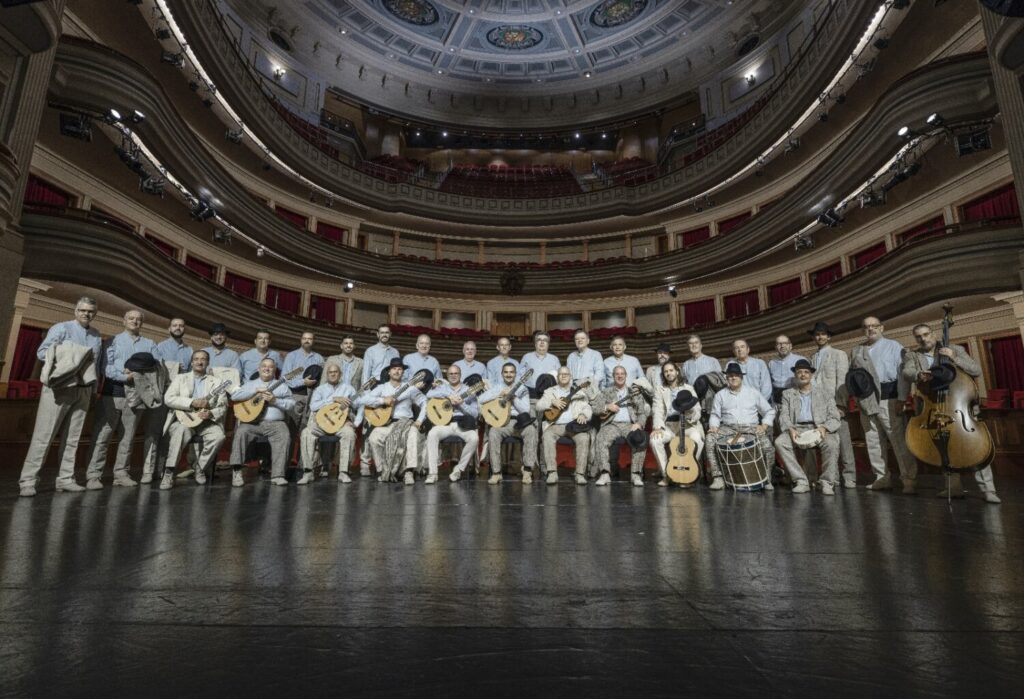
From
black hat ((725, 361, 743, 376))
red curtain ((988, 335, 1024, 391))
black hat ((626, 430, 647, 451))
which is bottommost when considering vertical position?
black hat ((626, 430, 647, 451))

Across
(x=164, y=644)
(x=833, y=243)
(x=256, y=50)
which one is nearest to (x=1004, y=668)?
(x=164, y=644)

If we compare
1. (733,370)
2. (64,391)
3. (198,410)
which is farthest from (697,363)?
(64,391)

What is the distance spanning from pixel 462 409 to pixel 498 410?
1.22 ft

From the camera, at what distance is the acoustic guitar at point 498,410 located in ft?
17.0

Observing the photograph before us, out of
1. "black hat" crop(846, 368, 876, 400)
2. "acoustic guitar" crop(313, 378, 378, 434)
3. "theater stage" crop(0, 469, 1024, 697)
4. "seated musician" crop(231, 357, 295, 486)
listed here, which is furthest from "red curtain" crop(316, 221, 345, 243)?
"black hat" crop(846, 368, 876, 400)

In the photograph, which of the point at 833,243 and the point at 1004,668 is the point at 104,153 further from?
the point at 833,243

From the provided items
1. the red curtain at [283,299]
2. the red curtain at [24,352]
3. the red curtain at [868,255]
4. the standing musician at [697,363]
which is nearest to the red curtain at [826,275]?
the red curtain at [868,255]

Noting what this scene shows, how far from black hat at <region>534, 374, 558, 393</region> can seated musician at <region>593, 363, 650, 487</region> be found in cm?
49

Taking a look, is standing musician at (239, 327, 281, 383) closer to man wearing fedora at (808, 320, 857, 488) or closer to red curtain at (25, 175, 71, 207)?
man wearing fedora at (808, 320, 857, 488)

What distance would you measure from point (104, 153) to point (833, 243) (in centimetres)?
1714

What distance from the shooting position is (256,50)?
54.8 feet

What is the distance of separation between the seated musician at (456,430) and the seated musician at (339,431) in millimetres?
750

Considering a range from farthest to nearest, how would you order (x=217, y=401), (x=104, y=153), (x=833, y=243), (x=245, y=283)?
(x=245, y=283) → (x=833, y=243) → (x=104, y=153) → (x=217, y=401)

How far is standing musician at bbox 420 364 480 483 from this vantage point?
5035mm
